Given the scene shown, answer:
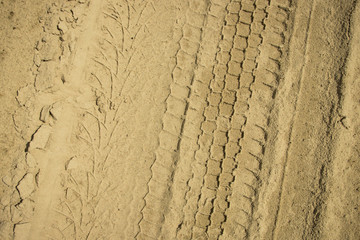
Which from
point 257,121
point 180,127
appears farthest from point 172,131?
point 257,121

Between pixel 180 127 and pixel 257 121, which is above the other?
pixel 257 121

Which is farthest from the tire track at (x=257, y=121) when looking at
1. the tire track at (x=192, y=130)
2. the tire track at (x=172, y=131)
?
the tire track at (x=172, y=131)

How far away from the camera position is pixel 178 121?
7.27ft

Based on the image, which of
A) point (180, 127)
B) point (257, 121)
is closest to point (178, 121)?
point (180, 127)

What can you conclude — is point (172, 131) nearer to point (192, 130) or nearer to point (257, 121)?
point (192, 130)

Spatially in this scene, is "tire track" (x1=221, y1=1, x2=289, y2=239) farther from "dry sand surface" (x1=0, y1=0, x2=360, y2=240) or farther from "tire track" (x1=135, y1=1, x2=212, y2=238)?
"tire track" (x1=135, y1=1, x2=212, y2=238)

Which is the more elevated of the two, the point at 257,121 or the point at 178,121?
the point at 257,121

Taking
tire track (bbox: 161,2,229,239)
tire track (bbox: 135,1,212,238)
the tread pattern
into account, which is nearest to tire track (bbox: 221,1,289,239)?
the tread pattern

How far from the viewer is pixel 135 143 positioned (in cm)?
219

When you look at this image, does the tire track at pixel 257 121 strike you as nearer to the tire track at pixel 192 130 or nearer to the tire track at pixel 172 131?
the tire track at pixel 192 130

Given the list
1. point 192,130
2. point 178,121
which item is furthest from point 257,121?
point 178,121

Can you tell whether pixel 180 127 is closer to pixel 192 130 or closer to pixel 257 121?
pixel 192 130

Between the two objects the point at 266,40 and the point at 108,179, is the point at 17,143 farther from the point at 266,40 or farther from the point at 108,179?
the point at 266,40

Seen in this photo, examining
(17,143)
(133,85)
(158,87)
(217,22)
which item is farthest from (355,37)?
(17,143)
